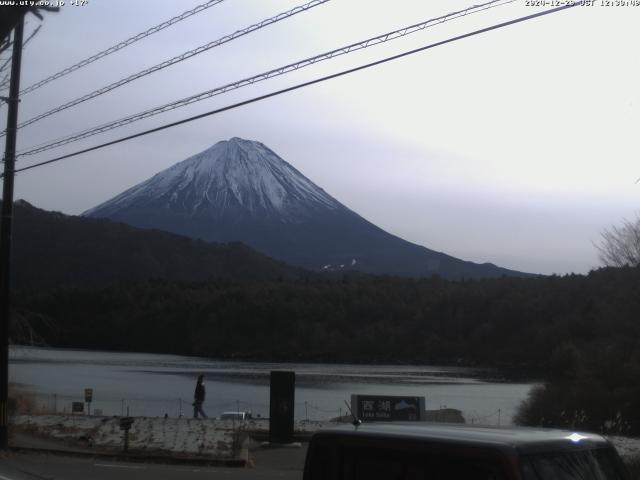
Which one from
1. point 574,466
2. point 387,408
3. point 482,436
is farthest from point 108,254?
point 574,466

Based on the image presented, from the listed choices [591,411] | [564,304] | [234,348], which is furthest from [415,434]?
[234,348]

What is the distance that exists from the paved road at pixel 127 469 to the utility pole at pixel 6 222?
1.64 meters

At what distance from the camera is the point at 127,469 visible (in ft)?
59.8

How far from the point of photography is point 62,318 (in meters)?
99.7

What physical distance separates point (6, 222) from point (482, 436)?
17.9m

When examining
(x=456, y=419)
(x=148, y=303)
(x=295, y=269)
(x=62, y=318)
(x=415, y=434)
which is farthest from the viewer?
(x=295, y=269)

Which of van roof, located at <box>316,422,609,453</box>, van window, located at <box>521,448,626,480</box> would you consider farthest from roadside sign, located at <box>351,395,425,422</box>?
van window, located at <box>521,448,626,480</box>

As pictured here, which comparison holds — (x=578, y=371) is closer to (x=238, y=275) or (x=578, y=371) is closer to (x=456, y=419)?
(x=456, y=419)

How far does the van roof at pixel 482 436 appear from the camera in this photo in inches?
243

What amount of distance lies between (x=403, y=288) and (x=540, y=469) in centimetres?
11087

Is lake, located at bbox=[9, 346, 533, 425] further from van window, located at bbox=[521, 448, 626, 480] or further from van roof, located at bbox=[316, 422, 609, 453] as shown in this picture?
van window, located at bbox=[521, 448, 626, 480]

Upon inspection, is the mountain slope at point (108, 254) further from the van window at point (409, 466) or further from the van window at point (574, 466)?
the van window at point (574, 466)

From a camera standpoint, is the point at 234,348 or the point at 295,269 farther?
the point at 295,269

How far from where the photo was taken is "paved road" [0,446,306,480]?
55.4ft
